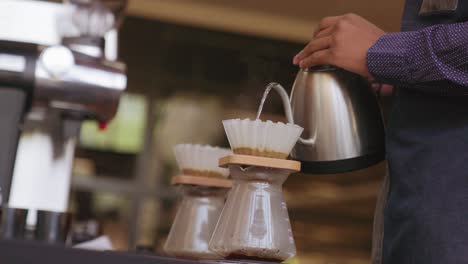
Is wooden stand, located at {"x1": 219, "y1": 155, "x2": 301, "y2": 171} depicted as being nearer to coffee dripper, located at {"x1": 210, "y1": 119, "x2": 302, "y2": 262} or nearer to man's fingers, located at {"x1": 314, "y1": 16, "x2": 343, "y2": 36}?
coffee dripper, located at {"x1": 210, "y1": 119, "x2": 302, "y2": 262}

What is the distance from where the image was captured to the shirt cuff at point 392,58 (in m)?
1.08

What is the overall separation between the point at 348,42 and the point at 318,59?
6 centimetres

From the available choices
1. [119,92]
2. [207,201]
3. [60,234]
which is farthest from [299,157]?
[60,234]

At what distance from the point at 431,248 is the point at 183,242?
376mm

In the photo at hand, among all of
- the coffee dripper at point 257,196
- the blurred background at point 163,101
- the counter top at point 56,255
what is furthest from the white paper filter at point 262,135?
the blurred background at point 163,101

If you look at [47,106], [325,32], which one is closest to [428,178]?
[325,32]

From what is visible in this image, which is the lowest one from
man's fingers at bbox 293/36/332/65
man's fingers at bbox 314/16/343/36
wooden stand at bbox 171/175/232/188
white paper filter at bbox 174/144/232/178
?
wooden stand at bbox 171/175/232/188

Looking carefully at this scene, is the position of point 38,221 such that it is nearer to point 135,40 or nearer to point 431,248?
point 431,248

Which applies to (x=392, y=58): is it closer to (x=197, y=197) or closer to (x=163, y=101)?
(x=197, y=197)


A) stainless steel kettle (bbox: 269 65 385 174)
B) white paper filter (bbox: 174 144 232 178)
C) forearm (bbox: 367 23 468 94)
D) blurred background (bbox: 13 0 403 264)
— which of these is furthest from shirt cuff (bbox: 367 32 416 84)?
blurred background (bbox: 13 0 403 264)

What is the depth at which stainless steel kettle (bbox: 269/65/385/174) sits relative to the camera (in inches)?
47.1

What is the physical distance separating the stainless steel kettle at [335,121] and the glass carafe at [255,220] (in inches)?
4.7

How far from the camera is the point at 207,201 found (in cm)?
125

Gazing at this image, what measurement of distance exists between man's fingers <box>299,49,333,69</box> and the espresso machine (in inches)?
10.6
